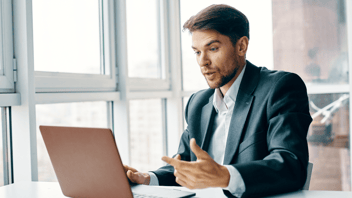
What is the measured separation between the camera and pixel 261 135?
1317 millimetres

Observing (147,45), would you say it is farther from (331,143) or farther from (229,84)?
(331,143)

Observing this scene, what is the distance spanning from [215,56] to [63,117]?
103 cm

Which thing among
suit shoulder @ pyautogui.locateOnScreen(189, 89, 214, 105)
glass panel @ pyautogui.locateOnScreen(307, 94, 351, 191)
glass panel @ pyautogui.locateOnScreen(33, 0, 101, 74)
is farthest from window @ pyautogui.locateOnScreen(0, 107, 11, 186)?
glass panel @ pyautogui.locateOnScreen(307, 94, 351, 191)

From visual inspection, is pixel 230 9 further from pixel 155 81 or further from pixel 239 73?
pixel 155 81

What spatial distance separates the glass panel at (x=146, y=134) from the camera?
271cm

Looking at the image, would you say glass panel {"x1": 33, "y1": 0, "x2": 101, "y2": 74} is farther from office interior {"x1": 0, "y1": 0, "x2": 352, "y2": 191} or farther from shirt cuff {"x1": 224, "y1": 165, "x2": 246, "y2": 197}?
shirt cuff {"x1": 224, "y1": 165, "x2": 246, "y2": 197}

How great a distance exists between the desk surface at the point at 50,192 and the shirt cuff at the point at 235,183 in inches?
3.5

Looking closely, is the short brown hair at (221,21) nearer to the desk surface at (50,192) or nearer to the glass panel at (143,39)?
the desk surface at (50,192)

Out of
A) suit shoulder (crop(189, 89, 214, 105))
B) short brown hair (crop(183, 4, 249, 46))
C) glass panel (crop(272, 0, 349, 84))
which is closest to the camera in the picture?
short brown hair (crop(183, 4, 249, 46))

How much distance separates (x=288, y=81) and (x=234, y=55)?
29cm

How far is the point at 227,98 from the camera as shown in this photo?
5.09ft

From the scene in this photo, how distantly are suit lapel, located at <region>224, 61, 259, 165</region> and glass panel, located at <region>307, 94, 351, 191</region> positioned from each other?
5.17ft

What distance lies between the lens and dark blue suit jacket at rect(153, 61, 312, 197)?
105cm

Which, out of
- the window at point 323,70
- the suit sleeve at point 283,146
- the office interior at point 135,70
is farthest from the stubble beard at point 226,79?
the window at point 323,70
